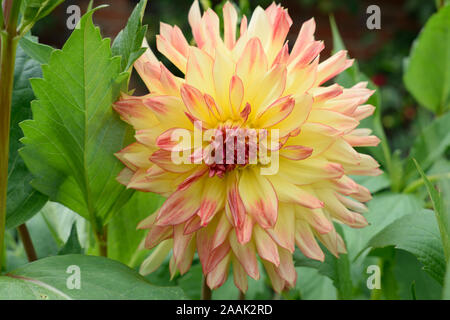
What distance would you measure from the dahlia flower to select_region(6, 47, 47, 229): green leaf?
0.06m

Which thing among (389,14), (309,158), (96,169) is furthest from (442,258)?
(389,14)

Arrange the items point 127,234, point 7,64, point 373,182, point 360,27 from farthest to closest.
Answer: point 360,27 < point 373,182 < point 127,234 < point 7,64

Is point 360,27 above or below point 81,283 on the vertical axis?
above

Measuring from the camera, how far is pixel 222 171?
0.92 feet

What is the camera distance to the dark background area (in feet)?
6.58

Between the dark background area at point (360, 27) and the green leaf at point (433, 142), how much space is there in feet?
4.78

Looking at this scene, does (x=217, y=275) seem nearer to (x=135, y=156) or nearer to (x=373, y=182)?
(x=135, y=156)

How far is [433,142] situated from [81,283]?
1.23ft

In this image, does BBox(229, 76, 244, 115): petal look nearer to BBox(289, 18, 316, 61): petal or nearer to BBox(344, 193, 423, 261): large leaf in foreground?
BBox(289, 18, 316, 61): petal

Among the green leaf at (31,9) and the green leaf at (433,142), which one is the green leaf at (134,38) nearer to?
the green leaf at (31,9)

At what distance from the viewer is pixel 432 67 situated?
0.53m

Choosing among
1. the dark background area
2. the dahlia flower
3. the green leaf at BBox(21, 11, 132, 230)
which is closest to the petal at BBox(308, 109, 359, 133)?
the dahlia flower

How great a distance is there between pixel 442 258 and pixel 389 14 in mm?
2152

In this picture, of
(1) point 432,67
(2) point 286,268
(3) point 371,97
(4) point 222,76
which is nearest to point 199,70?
(4) point 222,76
